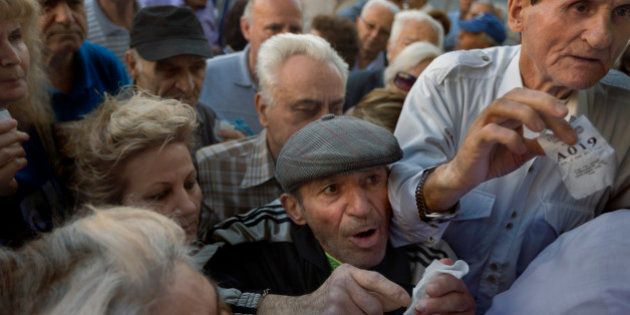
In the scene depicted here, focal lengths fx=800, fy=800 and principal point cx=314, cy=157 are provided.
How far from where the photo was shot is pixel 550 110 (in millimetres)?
1676

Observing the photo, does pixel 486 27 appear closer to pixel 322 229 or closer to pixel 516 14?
pixel 516 14

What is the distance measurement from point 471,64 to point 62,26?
1.85m

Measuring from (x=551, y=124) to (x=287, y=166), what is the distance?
817 millimetres

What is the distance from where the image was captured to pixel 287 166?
7.48 feet

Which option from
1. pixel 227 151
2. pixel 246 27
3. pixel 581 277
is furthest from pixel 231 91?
pixel 581 277

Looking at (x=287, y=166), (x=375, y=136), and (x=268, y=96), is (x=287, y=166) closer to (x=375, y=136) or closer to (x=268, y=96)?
(x=375, y=136)

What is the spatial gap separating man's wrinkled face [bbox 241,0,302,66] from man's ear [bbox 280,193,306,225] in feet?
7.63

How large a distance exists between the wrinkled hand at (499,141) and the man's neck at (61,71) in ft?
6.11

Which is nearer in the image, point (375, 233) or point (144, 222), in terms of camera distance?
point (144, 222)

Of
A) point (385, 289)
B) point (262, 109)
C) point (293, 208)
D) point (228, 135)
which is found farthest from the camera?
point (228, 135)

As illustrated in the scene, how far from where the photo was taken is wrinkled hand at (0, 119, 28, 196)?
6.79ft

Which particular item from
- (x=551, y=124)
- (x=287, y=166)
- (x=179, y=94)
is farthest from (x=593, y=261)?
(x=179, y=94)

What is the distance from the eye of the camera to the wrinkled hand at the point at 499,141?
5.58 feet

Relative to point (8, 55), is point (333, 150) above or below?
below
